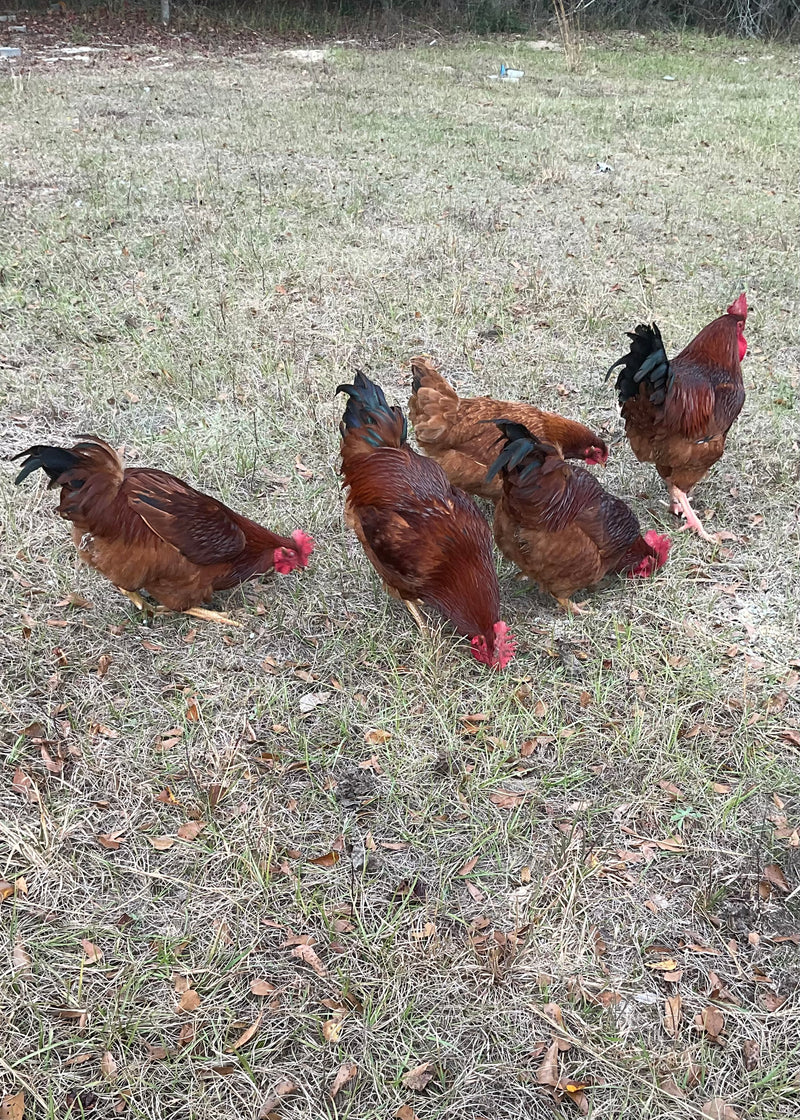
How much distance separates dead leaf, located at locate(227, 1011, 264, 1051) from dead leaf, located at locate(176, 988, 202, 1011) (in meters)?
0.16

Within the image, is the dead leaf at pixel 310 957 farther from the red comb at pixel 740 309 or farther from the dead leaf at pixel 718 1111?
the red comb at pixel 740 309

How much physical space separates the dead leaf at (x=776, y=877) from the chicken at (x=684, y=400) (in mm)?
2035

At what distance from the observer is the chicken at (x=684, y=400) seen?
3.83 m

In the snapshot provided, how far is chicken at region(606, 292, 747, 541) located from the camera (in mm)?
3830

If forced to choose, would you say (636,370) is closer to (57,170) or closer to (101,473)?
(101,473)

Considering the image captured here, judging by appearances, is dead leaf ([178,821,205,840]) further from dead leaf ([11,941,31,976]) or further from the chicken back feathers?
the chicken back feathers

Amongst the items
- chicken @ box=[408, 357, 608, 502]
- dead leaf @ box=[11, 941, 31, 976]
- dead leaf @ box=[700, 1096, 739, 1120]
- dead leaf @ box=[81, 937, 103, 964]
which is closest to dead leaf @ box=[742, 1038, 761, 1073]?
dead leaf @ box=[700, 1096, 739, 1120]

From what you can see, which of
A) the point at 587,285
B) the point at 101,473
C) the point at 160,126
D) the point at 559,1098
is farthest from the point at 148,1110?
the point at 160,126

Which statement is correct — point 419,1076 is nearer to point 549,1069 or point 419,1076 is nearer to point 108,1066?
point 549,1069

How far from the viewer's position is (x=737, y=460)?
4914mm

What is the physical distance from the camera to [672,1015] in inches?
89.4

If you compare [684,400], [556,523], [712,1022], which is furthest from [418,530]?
[712,1022]

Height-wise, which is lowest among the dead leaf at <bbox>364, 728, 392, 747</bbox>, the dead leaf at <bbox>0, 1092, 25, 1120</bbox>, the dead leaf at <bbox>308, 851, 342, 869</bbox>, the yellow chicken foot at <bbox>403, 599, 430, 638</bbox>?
the dead leaf at <bbox>0, 1092, 25, 1120</bbox>

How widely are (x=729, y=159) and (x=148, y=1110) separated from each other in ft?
41.7
